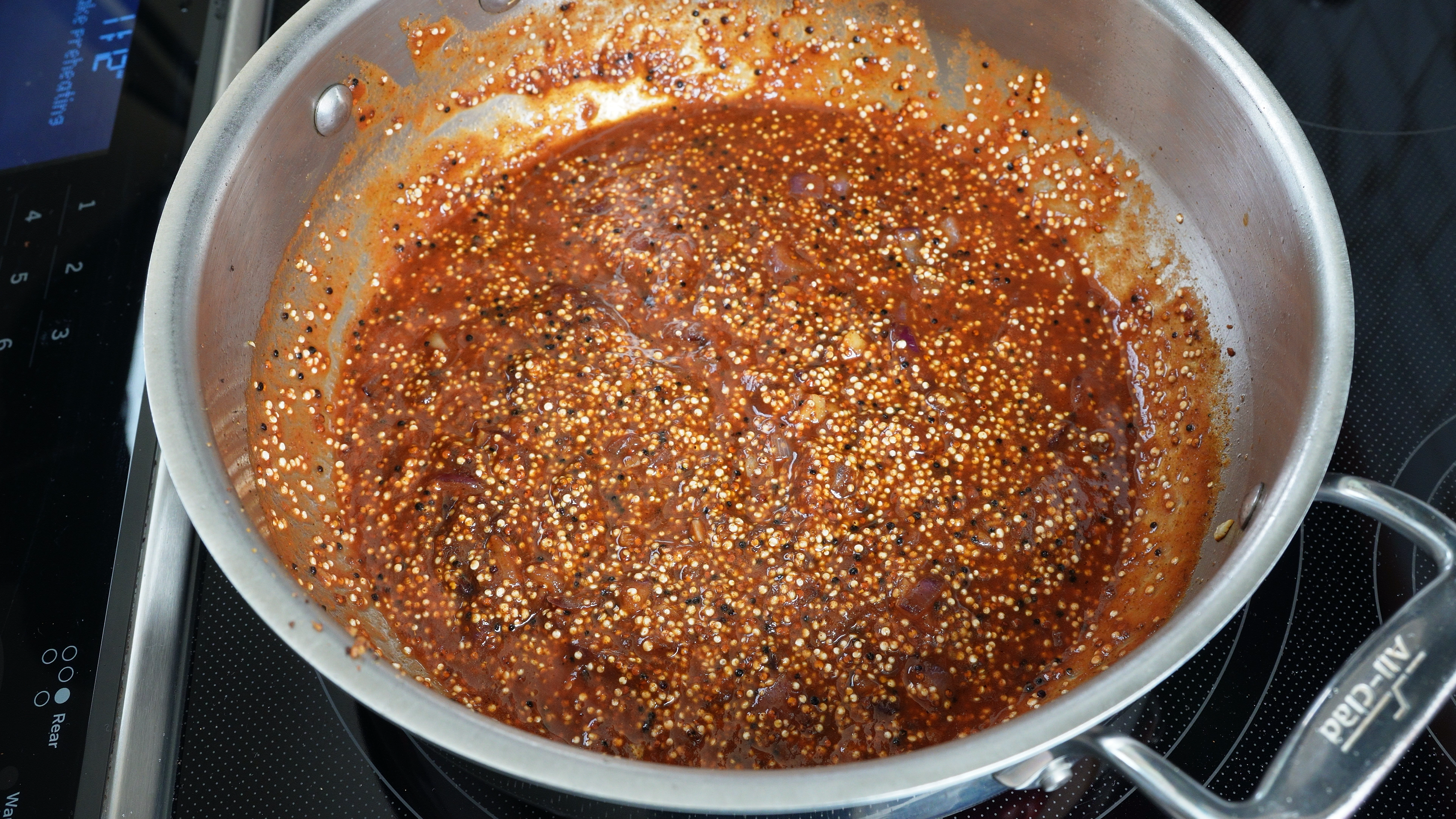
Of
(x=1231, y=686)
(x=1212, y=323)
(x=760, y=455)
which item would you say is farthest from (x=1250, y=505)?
(x=760, y=455)

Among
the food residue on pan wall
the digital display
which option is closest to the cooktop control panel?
the digital display

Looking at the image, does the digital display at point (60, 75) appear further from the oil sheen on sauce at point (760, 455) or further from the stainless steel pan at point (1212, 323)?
the oil sheen on sauce at point (760, 455)

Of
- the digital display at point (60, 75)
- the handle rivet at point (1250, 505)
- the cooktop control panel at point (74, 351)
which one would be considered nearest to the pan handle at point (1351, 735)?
the handle rivet at point (1250, 505)

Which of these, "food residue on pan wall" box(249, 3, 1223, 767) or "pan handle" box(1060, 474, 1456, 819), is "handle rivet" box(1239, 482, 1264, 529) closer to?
"food residue on pan wall" box(249, 3, 1223, 767)

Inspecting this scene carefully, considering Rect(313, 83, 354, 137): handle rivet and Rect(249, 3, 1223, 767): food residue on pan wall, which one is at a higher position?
Rect(313, 83, 354, 137): handle rivet

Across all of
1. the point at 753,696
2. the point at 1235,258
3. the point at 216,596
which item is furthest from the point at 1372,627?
the point at 216,596

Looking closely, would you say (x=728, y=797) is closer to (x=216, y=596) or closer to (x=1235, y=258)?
(x=216, y=596)
